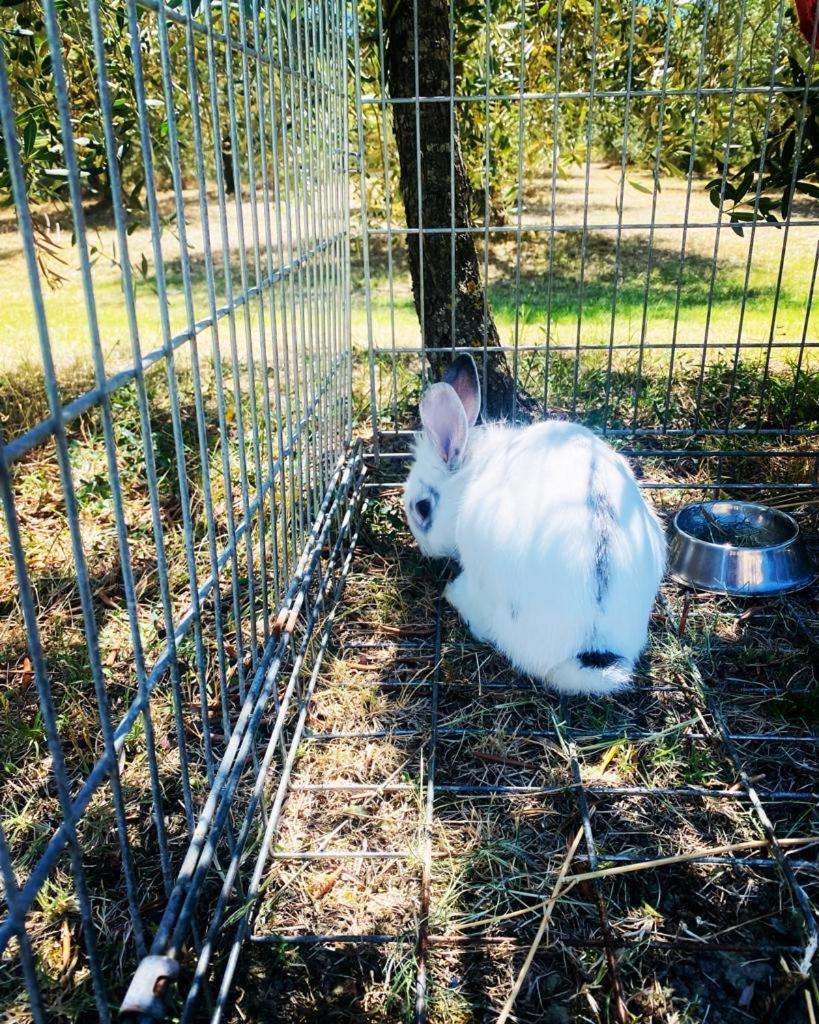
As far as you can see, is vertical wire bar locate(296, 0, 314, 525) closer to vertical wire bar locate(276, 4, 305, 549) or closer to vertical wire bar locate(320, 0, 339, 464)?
vertical wire bar locate(276, 4, 305, 549)

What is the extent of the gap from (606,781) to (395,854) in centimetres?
58

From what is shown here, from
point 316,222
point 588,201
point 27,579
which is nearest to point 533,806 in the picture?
point 27,579

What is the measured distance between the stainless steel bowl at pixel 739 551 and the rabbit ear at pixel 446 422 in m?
0.87

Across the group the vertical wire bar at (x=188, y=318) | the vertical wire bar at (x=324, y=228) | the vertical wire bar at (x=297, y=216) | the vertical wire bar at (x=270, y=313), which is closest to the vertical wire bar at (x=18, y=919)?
the vertical wire bar at (x=188, y=318)

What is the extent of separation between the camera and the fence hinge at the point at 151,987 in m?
1.30

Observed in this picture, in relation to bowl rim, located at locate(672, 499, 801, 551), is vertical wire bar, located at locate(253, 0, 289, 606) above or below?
above

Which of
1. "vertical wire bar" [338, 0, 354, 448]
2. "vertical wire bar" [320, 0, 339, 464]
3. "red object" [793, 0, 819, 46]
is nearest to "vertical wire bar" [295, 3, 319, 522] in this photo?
"vertical wire bar" [320, 0, 339, 464]

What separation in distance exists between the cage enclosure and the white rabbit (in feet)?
0.55

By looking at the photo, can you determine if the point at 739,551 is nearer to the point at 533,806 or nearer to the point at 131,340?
the point at 533,806

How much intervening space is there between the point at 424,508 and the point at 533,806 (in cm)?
129

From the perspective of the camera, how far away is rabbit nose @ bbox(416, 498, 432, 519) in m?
3.22

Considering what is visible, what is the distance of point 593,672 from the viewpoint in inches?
96.2

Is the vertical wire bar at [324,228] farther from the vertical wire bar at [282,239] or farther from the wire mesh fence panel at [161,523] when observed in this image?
the vertical wire bar at [282,239]

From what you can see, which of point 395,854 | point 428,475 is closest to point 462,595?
point 428,475
